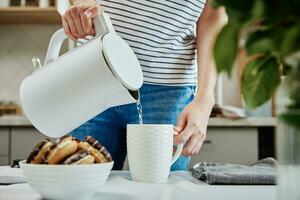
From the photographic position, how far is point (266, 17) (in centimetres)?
32

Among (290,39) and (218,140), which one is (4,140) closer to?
(218,140)

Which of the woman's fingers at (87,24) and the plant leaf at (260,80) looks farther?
the woman's fingers at (87,24)

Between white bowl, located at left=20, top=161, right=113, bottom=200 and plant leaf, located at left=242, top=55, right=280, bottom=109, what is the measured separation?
9.7 inches

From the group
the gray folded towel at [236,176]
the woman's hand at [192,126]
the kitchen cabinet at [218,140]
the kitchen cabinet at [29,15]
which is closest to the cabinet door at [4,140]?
the kitchen cabinet at [218,140]

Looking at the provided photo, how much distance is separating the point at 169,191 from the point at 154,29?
0.48m

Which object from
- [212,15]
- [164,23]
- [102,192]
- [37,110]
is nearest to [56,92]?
[37,110]

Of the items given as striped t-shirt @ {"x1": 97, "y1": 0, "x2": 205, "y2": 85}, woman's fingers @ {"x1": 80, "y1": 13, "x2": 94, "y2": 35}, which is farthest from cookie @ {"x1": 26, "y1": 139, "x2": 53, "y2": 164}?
striped t-shirt @ {"x1": 97, "y1": 0, "x2": 205, "y2": 85}

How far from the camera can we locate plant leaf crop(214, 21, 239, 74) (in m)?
0.33

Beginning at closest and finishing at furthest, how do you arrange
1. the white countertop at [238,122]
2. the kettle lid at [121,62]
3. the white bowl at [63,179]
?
the white bowl at [63,179] → the kettle lid at [121,62] → the white countertop at [238,122]

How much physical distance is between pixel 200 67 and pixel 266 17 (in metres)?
0.73

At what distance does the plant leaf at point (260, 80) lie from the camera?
1.25 ft

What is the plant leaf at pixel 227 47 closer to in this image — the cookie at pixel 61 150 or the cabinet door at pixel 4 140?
the cookie at pixel 61 150

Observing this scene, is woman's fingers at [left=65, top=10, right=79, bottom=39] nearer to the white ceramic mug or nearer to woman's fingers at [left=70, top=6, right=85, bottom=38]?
woman's fingers at [left=70, top=6, right=85, bottom=38]

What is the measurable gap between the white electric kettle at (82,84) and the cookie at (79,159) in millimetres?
146
